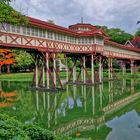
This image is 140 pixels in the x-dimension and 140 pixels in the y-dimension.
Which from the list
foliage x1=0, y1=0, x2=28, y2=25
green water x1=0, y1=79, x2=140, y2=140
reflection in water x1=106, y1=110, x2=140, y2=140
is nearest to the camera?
reflection in water x1=106, y1=110, x2=140, y2=140

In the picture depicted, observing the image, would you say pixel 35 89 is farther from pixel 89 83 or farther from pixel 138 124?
pixel 138 124

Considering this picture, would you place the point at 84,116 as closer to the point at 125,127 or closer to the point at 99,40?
the point at 125,127

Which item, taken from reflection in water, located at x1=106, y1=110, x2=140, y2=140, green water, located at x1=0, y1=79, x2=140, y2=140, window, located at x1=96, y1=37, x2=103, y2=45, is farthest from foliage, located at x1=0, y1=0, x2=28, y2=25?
window, located at x1=96, y1=37, x2=103, y2=45

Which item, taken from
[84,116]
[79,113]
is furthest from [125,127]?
[79,113]

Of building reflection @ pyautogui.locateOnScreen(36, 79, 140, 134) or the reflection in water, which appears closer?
the reflection in water

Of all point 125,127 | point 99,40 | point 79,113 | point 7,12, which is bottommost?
point 125,127

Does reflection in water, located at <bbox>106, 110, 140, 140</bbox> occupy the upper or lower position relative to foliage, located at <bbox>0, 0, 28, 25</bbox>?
lower

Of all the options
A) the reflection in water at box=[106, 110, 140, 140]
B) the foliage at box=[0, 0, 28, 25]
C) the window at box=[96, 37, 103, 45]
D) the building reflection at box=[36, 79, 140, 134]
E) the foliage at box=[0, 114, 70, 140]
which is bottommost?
the reflection in water at box=[106, 110, 140, 140]

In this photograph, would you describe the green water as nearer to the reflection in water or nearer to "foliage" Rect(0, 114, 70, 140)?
the reflection in water

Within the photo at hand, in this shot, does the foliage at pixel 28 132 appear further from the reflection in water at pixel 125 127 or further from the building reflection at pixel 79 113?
the building reflection at pixel 79 113

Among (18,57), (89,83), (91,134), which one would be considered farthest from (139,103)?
(18,57)

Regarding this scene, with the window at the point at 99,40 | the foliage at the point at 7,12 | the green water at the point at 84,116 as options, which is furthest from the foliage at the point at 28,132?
the window at the point at 99,40

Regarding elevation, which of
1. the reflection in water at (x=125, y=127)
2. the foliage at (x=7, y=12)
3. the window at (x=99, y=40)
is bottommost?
the reflection in water at (x=125, y=127)

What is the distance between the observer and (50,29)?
29.6 m
